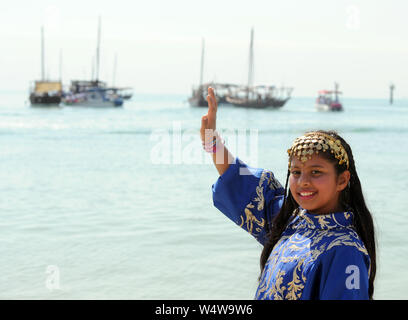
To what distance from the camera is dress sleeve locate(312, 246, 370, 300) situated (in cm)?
147

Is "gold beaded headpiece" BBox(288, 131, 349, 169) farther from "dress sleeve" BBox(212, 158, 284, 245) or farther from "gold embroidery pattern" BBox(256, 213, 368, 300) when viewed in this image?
"dress sleeve" BBox(212, 158, 284, 245)

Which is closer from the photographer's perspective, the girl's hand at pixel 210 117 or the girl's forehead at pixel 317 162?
the girl's forehead at pixel 317 162

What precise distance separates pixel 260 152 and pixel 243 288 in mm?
13616

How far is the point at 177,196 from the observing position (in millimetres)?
9492

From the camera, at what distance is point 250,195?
1.94 metres

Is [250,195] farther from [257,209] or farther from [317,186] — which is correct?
[317,186]

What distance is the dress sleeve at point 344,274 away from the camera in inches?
57.7

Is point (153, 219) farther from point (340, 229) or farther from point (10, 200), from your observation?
point (340, 229)

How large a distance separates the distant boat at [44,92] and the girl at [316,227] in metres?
56.0

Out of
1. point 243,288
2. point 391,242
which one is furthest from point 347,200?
point 391,242

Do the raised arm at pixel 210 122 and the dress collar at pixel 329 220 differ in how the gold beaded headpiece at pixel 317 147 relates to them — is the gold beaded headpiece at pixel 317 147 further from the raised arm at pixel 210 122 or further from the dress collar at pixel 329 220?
the raised arm at pixel 210 122

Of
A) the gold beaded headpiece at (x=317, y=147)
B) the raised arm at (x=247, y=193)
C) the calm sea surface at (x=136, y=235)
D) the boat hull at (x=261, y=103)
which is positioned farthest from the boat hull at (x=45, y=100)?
the gold beaded headpiece at (x=317, y=147)

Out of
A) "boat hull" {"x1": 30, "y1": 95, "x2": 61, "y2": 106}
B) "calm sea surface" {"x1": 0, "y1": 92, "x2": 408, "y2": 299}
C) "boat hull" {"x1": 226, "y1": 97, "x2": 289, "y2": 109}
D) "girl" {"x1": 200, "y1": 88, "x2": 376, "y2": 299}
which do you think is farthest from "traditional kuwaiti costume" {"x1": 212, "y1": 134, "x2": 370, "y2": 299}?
"boat hull" {"x1": 226, "y1": 97, "x2": 289, "y2": 109}
